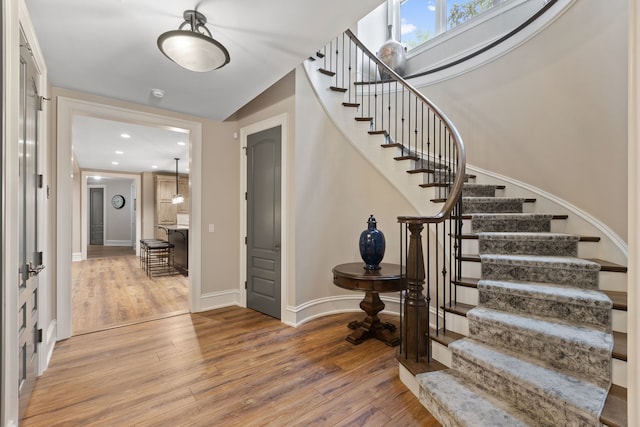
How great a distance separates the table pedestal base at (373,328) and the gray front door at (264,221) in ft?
3.25

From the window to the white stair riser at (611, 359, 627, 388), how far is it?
4604 mm

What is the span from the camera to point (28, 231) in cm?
182

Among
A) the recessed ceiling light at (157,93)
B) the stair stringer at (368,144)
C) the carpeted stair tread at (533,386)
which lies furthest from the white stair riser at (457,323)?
the recessed ceiling light at (157,93)

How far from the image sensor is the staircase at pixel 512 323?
149 centimetres

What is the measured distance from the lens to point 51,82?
267cm

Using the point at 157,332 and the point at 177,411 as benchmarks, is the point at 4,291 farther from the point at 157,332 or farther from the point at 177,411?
the point at 157,332

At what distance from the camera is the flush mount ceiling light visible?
1.74 m

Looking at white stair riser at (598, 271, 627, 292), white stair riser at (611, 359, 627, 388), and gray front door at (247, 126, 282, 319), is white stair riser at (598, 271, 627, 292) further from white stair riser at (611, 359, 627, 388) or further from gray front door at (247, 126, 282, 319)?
gray front door at (247, 126, 282, 319)

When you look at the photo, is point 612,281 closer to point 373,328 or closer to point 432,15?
point 373,328

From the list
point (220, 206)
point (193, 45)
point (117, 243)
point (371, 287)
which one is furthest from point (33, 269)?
point (117, 243)

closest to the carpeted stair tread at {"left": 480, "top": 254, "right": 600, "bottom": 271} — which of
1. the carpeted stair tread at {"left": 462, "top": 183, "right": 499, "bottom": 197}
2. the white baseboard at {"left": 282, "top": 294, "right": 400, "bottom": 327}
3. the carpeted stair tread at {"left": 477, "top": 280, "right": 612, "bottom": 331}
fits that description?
the carpeted stair tread at {"left": 477, "top": 280, "right": 612, "bottom": 331}

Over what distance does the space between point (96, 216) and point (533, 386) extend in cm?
1429

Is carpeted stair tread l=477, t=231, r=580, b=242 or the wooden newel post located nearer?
the wooden newel post

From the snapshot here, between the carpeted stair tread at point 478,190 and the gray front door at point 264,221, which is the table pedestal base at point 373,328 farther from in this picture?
the carpeted stair tread at point 478,190
